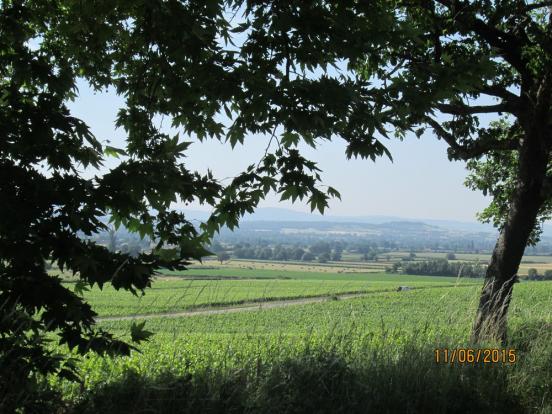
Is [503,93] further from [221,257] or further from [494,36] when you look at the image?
[221,257]

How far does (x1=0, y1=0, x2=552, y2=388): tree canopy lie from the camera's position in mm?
3736

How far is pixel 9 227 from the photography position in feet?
11.5

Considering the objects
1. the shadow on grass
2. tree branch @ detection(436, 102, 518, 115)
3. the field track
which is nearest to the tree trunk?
tree branch @ detection(436, 102, 518, 115)

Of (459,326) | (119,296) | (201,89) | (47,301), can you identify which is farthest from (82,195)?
(119,296)

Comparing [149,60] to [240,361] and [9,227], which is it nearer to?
[9,227]

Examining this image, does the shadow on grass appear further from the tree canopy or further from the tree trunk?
the tree trunk

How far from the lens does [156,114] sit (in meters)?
5.77

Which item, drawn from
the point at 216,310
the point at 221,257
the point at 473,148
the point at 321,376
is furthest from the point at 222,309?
the point at 321,376

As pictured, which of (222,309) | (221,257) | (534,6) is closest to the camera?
(221,257)

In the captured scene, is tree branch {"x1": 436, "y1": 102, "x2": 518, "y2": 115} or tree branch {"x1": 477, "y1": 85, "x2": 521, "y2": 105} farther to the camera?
tree branch {"x1": 477, "y1": 85, "x2": 521, "y2": 105}

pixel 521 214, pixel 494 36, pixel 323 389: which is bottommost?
pixel 323 389

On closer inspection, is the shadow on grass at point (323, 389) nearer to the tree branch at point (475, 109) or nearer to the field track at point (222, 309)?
the field track at point (222, 309)

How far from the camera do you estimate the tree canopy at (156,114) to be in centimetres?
374

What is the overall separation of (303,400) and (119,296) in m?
35.5
